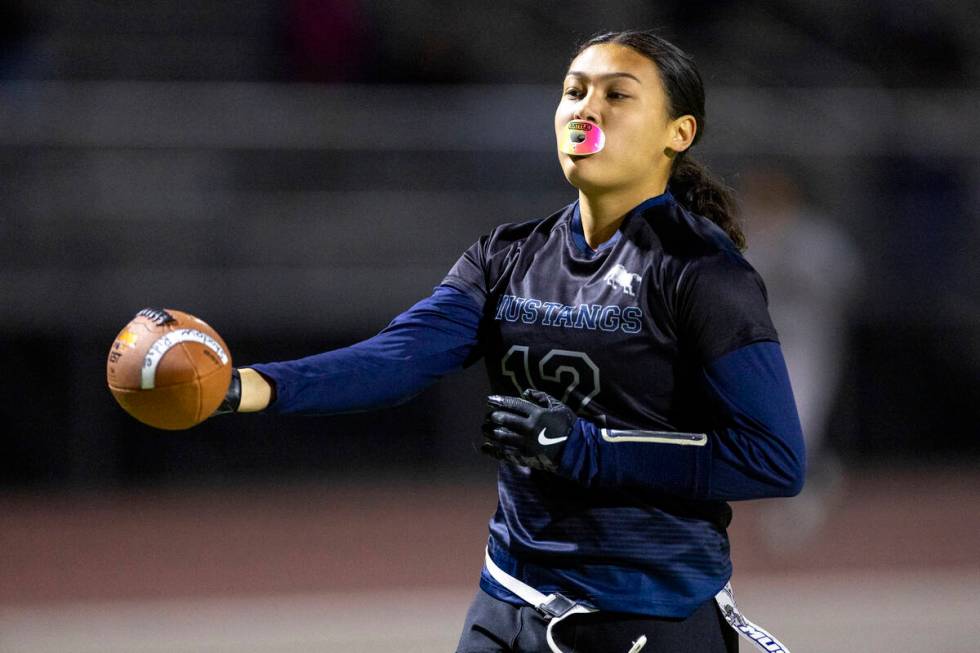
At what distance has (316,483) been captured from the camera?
9133 mm

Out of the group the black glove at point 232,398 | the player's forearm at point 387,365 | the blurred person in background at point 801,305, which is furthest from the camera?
the blurred person in background at point 801,305

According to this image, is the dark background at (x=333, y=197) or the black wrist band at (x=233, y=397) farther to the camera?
the dark background at (x=333, y=197)

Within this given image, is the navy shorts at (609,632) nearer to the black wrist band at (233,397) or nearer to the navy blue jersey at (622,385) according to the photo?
the navy blue jersey at (622,385)

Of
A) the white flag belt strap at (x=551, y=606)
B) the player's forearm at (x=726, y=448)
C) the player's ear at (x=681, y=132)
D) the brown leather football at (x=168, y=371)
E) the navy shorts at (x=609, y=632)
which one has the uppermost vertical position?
the player's ear at (x=681, y=132)

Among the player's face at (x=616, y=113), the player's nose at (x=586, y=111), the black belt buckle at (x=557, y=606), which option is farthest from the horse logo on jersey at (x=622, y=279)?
the black belt buckle at (x=557, y=606)

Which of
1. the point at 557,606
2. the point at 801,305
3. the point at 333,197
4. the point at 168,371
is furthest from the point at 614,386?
the point at 333,197

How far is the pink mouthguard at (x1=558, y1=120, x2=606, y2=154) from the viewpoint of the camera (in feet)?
9.06

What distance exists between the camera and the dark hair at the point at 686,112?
2840mm

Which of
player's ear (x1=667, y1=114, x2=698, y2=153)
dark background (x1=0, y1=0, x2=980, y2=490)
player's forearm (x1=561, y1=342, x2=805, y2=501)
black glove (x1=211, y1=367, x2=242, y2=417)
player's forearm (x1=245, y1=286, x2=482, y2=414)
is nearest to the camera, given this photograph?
player's forearm (x1=561, y1=342, x2=805, y2=501)

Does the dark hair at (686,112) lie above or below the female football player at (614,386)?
above

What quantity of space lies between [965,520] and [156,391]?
692cm

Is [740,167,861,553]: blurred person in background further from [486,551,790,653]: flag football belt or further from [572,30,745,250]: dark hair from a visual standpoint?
[486,551,790,653]: flag football belt

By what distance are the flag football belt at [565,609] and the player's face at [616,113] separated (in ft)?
2.64

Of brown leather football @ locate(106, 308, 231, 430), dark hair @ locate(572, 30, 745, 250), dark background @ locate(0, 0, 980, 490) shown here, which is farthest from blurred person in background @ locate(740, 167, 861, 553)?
brown leather football @ locate(106, 308, 231, 430)
